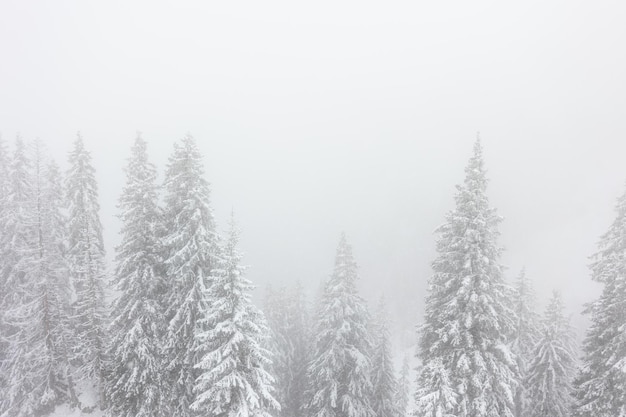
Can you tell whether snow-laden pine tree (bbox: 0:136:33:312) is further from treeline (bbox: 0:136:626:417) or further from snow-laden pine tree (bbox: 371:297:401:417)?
snow-laden pine tree (bbox: 371:297:401:417)

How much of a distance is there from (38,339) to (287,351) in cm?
2050

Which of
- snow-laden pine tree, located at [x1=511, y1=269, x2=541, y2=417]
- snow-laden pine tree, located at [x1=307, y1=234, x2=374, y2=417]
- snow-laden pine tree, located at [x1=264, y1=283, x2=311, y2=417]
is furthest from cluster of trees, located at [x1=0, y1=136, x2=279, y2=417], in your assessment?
snow-laden pine tree, located at [x1=511, y1=269, x2=541, y2=417]

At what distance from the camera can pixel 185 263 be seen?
20266 mm

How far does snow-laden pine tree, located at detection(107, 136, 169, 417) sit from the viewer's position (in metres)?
21.0

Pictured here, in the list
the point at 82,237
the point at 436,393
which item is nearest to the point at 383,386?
the point at 436,393

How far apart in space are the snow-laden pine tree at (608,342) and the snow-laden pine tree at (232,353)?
15.2m

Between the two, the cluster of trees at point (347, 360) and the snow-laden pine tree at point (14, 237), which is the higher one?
the snow-laden pine tree at point (14, 237)

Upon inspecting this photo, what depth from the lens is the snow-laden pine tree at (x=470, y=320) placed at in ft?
55.1

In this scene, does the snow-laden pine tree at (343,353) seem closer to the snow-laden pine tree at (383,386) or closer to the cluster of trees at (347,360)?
the cluster of trees at (347,360)

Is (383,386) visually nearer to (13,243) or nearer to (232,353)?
(232,353)

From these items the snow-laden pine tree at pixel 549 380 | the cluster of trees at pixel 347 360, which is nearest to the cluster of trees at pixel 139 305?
the cluster of trees at pixel 347 360

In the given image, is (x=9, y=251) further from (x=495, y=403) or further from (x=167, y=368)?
(x=495, y=403)

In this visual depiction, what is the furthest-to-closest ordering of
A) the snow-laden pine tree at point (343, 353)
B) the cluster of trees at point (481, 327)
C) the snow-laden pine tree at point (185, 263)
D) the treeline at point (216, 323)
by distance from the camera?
the snow-laden pine tree at point (343, 353)
the snow-laden pine tree at point (185, 263)
the treeline at point (216, 323)
the cluster of trees at point (481, 327)

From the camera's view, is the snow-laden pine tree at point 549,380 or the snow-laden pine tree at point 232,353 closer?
the snow-laden pine tree at point 232,353
